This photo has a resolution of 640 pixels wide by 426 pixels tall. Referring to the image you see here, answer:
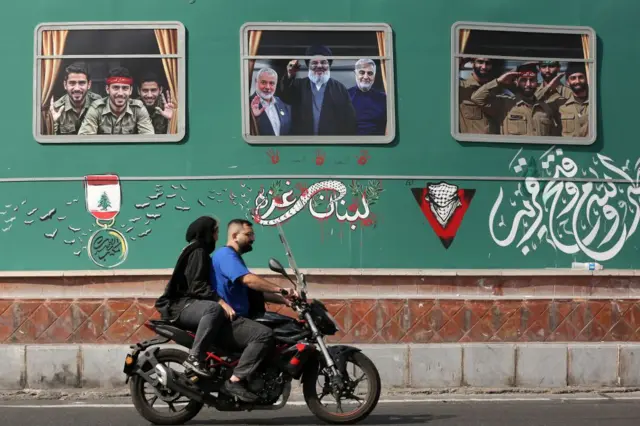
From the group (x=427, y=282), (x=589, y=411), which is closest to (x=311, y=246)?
(x=427, y=282)

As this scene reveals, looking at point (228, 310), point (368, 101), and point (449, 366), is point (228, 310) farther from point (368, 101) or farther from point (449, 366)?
point (368, 101)

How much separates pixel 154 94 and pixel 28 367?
3628 mm

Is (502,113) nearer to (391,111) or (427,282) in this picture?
(391,111)

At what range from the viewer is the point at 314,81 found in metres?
14.0

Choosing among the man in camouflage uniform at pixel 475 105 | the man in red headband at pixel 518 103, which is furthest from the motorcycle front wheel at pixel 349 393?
the man in red headband at pixel 518 103

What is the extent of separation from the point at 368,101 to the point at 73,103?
3343 millimetres

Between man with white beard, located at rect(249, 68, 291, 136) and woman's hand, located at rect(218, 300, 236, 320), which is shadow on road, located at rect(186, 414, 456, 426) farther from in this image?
man with white beard, located at rect(249, 68, 291, 136)

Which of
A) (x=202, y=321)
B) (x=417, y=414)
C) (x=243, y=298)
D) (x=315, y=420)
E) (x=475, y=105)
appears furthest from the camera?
(x=475, y=105)

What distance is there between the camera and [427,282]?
543 inches

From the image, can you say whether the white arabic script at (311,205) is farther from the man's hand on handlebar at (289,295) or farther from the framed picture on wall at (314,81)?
the man's hand on handlebar at (289,295)

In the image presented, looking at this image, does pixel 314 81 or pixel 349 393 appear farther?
pixel 314 81

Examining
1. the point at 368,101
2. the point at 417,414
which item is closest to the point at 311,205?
the point at 368,101

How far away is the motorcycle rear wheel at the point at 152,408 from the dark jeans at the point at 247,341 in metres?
0.35

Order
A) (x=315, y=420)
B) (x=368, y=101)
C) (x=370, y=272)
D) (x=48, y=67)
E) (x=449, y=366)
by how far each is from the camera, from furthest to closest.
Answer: (x=368, y=101), (x=48, y=67), (x=370, y=272), (x=449, y=366), (x=315, y=420)
